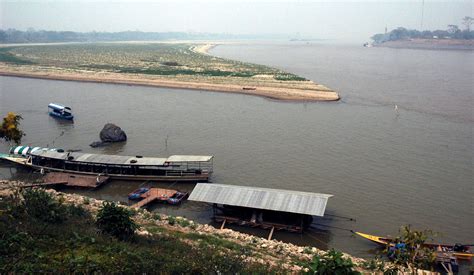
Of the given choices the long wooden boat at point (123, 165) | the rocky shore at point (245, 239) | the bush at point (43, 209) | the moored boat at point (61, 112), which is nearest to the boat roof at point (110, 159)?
the long wooden boat at point (123, 165)

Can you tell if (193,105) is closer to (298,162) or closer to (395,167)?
(298,162)

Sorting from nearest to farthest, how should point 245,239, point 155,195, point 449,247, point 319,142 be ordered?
point 449,247 < point 245,239 < point 155,195 < point 319,142

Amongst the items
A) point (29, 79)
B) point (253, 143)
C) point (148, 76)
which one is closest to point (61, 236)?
point (253, 143)

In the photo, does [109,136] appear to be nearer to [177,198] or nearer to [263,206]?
[177,198]

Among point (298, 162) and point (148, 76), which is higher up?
point (148, 76)

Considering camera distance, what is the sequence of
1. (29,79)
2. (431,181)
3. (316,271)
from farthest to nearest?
(29,79)
(431,181)
(316,271)

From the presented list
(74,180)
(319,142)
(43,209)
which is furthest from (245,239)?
(319,142)
